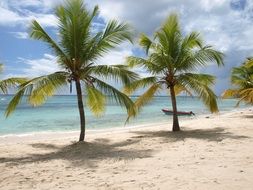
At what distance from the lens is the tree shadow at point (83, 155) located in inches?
304

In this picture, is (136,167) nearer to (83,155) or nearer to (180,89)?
(83,155)

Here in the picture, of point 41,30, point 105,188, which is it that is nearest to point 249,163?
point 105,188

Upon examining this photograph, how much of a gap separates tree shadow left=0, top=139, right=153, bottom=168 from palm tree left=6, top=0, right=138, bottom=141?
4.92 ft

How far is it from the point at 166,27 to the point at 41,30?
505cm

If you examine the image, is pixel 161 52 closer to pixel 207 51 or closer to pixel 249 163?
pixel 207 51

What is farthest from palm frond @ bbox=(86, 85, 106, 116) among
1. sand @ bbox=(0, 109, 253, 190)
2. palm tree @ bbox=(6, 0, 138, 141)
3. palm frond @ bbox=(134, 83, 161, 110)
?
palm frond @ bbox=(134, 83, 161, 110)

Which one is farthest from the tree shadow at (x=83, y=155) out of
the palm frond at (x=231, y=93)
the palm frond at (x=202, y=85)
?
the palm frond at (x=231, y=93)

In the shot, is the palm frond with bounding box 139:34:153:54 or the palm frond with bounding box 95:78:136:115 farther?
the palm frond with bounding box 139:34:153:54

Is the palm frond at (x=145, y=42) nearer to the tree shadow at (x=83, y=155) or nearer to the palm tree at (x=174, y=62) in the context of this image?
the palm tree at (x=174, y=62)

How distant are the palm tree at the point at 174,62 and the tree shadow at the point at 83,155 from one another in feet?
11.3

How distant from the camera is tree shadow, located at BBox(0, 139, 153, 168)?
7719 millimetres

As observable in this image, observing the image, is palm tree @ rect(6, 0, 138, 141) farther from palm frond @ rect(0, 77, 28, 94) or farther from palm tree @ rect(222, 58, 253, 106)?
palm tree @ rect(222, 58, 253, 106)

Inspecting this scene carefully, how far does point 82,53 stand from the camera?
1061 cm

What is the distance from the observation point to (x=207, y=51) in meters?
12.6
